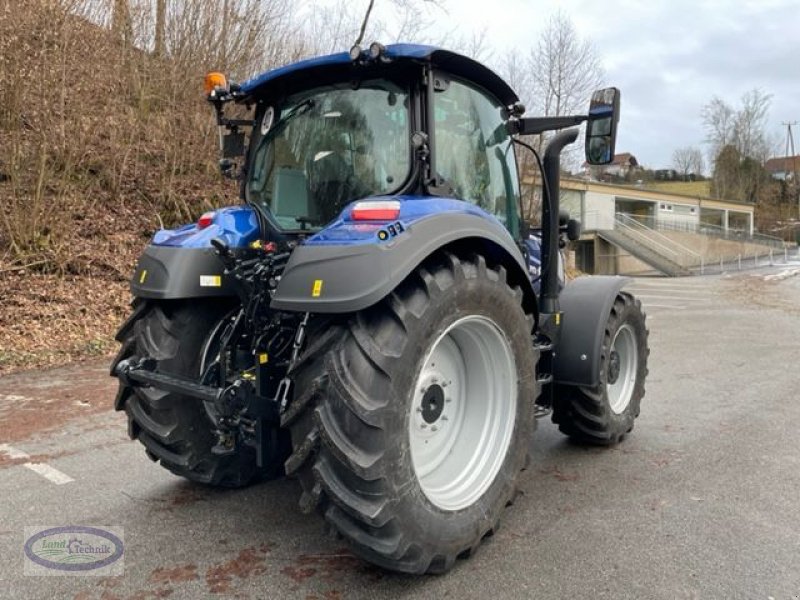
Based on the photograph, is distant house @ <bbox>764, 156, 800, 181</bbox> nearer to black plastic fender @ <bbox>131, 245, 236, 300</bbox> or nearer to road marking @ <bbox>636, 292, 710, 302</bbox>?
road marking @ <bbox>636, 292, 710, 302</bbox>

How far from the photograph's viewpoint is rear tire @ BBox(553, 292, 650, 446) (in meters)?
4.25

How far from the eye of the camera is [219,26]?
1206cm

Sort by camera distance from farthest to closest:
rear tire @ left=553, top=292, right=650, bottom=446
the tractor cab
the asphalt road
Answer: rear tire @ left=553, top=292, right=650, bottom=446, the tractor cab, the asphalt road

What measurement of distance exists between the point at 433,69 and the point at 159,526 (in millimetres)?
2678

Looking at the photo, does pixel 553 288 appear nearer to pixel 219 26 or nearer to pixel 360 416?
pixel 360 416

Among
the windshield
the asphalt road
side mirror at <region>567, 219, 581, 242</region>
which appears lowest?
the asphalt road

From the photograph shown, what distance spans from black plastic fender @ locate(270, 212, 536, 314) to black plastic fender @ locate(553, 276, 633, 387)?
1.62 meters

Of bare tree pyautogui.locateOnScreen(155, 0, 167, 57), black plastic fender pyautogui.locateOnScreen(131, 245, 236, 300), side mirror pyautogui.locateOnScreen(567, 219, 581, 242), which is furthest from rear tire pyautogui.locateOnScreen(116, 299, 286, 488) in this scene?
bare tree pyautogui.locateOnScreen(155, 0, 167, 57)

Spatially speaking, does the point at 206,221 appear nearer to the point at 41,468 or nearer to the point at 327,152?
the point at 327,152

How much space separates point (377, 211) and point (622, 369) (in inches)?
113

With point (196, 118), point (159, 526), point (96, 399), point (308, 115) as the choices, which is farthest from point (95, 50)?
point (159, 526)

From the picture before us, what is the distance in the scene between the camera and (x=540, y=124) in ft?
12.6

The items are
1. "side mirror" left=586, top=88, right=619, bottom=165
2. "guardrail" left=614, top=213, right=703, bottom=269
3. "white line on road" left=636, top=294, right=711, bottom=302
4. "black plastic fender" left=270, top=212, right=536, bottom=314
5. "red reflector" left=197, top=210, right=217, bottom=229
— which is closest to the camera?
"black plastic fender" left=270, top=212, right=536, bottom=314

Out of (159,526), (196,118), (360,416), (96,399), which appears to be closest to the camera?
(360,416)
